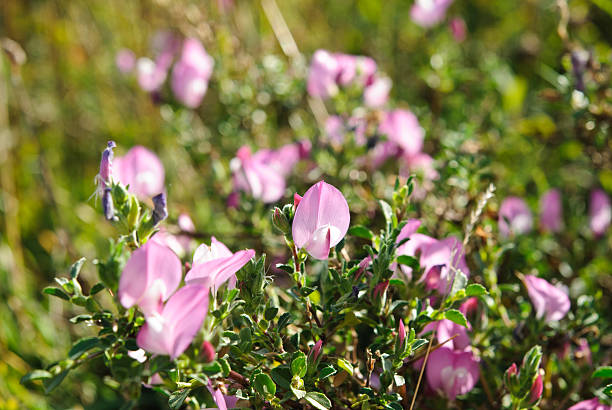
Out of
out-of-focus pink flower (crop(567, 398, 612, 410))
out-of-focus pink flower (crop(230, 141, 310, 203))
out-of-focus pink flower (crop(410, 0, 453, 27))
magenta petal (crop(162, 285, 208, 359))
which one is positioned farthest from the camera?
out-of-focus pink flower (crop(410, 0, 453, 27))

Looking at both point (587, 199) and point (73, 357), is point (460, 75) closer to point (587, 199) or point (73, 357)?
point (587, 199)

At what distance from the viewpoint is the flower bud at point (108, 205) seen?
0.57m

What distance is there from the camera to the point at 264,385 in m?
0.57

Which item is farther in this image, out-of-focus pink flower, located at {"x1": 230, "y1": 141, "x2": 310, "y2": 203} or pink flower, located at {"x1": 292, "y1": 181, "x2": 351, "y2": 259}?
out-of-focus pink flower, located at {"x1": 230, "y1": 141, "x2": 310, "y2": 203}

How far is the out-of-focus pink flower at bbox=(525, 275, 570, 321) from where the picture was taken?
0.72 m

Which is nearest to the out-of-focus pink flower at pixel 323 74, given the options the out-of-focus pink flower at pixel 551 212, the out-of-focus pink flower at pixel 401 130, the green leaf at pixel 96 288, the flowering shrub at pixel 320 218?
the flowering shrub at pixel 320 218

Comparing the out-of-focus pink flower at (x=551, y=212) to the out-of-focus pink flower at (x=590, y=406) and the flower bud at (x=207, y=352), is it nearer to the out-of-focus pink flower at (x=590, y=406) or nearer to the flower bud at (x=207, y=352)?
the out-of-focus pink flower at (x=590, y=406)

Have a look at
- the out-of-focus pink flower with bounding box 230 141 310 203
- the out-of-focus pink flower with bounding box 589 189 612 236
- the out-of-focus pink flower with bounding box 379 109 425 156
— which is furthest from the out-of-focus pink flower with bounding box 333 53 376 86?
the out-of-focus pink flower with bounding box 589 189 612 236

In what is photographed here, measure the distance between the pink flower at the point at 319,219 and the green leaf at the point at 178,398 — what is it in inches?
7.2

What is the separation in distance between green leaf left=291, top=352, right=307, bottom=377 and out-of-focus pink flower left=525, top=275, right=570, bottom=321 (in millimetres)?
334

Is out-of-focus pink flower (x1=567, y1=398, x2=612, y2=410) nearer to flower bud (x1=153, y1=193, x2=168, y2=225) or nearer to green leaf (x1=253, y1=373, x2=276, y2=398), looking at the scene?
green leaf (x1=253, y1=373, x2=276, y2=398)

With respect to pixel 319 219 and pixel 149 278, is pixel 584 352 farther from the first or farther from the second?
pixel 149 278

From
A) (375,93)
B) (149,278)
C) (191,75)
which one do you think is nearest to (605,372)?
(149,278)

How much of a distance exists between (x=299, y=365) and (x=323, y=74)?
26.6 inches
